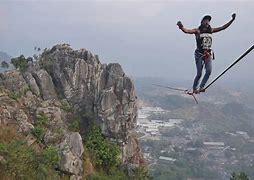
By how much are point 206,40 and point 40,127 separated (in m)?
14.7

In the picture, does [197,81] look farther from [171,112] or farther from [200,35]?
[171,112]

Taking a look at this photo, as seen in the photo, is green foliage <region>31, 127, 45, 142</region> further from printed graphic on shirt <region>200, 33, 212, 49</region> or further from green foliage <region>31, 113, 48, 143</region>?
printed graphic on shirt <region>200, 33, 212, 49</region>

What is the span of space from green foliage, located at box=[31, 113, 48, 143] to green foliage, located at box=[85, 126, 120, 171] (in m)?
2.68

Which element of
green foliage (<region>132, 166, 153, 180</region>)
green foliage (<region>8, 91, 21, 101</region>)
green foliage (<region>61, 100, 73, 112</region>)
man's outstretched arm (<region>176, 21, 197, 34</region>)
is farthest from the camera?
green foliage (<region>61, 100, 73, 112</region>)

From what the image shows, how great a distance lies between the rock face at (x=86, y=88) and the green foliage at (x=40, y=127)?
42.4 inches

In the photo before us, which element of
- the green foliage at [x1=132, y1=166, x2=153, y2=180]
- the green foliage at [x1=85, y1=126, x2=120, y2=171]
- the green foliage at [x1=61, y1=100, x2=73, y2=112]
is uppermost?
the green foliage at [x1=61, y1=100, x2=73, y2=112]

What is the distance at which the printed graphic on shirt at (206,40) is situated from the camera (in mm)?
6480

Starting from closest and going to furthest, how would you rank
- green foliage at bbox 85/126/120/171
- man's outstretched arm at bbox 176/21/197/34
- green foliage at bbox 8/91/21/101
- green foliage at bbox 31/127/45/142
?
man's outstretched arm at bbox 176/21/197/34
green foliage at bbox 31/127/45/142
green foliage at bbox 8/91/21/101
green foliage at bbox 85/126/120/171

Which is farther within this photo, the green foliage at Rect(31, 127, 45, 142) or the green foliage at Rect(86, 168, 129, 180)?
the green foliage at Rect(86, 168, 129, 180)

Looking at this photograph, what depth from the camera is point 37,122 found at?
66.6ft

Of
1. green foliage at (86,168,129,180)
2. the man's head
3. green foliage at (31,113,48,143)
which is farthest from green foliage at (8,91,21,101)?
the man's head

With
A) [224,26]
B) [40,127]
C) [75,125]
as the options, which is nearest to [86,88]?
[75,125]

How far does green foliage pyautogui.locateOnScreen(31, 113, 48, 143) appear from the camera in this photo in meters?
19.4

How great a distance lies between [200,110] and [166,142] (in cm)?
2874
